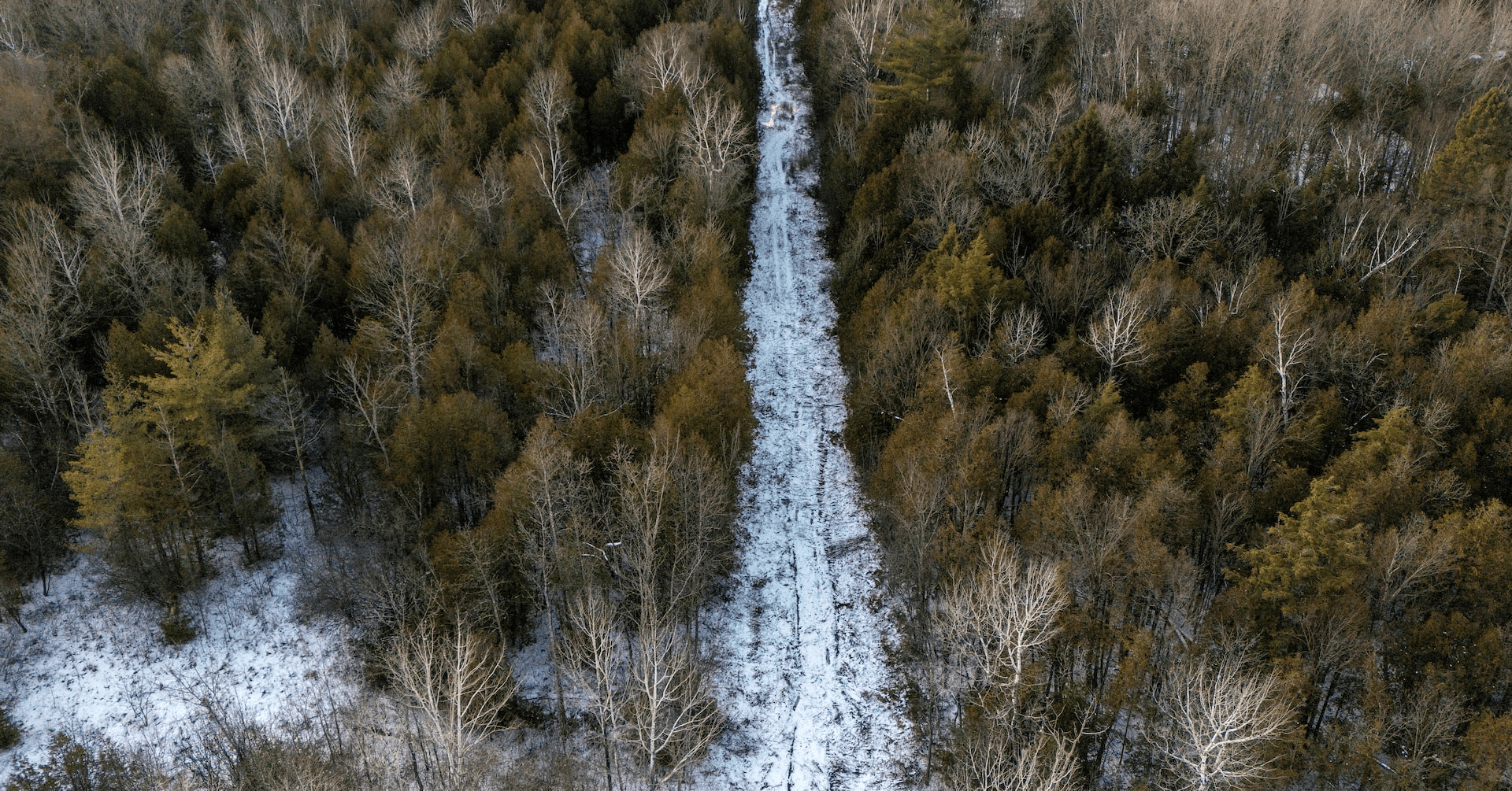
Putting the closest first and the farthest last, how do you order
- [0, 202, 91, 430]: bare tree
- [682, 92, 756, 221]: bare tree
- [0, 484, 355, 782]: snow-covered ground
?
[0, 484, 355, 782]: snow-covered ground → [0, 202, 91, 430]: bare tree → [682, 92, 756, 221]: bare tree

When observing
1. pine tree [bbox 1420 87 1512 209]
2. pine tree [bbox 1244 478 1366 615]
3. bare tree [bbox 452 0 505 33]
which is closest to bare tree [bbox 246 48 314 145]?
bare tree [bbox 452 0 505 33]

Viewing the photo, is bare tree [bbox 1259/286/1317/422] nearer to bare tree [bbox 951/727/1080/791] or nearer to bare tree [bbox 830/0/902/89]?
bare tree [bbox 951/727/1080/791]

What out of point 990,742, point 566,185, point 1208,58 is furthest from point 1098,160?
point 990,742

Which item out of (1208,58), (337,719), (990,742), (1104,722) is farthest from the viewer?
(1208,58)

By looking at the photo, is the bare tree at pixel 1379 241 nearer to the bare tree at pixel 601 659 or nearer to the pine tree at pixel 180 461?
the bare tree at pixel 601 659

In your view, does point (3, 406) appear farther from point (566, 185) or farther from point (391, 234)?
point (566, 185)

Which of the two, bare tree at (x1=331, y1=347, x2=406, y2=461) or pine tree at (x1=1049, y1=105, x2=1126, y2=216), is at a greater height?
pine tree at (x1=1049, y1=105, x2=1126, y2=216)
